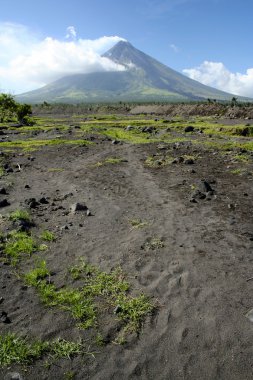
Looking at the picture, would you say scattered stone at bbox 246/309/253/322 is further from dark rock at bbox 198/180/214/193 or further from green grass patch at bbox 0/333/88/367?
dark rock at bbox 198/180/214/193

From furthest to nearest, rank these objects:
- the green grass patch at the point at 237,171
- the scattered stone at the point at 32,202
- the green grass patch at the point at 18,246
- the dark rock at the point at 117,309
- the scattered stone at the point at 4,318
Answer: the green grass patch at the point at 237,171 < the scattered stone at the point at 32,202 < the green grass patch at the point at 18,246 < the dark rock at the point at 117,309 < the scattered stone at the point at 4,318

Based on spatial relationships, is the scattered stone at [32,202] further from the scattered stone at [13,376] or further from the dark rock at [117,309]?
the scattered stone at [13,376]

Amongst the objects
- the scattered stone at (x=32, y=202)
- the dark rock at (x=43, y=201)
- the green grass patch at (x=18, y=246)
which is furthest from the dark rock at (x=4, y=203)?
the green grass patch at (x=18, y=246)

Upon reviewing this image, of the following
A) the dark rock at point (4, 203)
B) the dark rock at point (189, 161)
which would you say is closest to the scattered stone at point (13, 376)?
the dark rock at point (4, 203)

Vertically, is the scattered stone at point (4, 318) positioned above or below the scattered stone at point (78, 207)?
below

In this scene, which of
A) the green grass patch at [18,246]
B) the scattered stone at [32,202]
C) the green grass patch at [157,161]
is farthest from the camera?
the green grass patch at [157,161]

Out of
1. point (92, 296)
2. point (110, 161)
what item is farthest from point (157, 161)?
point (92, 296)

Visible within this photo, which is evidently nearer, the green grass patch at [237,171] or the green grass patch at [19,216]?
the green grass patch at [19,216]

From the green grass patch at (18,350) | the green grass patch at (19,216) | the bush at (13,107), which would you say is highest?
the bush at (13,107)

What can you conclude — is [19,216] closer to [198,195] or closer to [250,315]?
[198,195]

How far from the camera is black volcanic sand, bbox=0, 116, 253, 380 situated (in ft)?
27.0

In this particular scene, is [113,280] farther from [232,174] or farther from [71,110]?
[71,110]

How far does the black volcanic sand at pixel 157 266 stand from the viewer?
8.23 m

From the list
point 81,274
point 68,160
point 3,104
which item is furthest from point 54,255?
point 3,104
